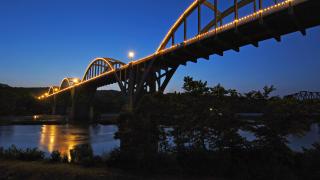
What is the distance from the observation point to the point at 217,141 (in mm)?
14508

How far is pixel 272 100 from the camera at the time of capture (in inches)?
607

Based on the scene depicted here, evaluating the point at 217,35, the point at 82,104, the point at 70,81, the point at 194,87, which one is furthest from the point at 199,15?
the point at 70,81

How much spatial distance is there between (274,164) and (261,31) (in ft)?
101

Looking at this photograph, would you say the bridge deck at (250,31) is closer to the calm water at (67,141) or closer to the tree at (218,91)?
the calm water at (67,141)

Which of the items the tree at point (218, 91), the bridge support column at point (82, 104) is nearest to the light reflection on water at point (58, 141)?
the tree at point (218, 91)

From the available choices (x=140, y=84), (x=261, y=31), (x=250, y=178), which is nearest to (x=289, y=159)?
(x=250, y=178)

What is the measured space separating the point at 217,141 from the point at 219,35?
31919 mm

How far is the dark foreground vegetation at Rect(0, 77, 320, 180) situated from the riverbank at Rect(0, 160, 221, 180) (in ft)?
1.90

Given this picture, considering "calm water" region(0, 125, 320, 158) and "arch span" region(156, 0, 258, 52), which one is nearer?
"calm water" region(0, 125, 320, 158)

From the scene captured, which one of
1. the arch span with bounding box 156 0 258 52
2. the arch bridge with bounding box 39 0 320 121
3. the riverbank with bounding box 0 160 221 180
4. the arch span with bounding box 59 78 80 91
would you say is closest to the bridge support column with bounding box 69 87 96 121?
the arch span with bounding box 59 78 80 91

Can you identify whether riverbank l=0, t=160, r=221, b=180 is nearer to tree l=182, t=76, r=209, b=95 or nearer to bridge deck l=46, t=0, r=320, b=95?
tree l=182, t=76, r=209, b=95

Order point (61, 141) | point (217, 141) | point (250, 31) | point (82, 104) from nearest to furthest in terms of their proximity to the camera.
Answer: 1. point (217, 141)
2. point (61, 141)
3. point (250, 31)
4. point (82, 104)

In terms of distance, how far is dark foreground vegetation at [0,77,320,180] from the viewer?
1348cm

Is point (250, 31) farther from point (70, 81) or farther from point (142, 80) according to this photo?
point (70, 81)
